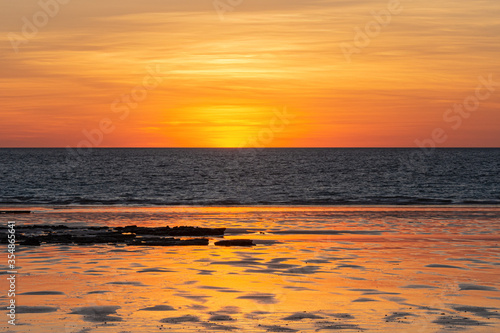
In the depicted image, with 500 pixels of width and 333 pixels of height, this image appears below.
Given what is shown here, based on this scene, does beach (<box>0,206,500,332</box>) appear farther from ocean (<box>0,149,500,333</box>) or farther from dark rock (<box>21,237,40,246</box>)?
dark rock (<box>21,237,40,246</box>)

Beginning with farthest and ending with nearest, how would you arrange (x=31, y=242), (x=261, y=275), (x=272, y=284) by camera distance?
(x=31, y=242), (x=261, y=275), (x=272, y=284)

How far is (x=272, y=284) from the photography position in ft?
57.6

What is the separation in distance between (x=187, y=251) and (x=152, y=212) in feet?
73.4

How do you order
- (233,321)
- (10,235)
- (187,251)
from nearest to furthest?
1. (233,321)
2. (187,251)
3. (10,235)

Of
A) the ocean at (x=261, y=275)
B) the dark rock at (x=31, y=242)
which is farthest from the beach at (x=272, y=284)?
the dark rock at (x=31, y=242)

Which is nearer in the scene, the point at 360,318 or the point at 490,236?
the point at 360,318

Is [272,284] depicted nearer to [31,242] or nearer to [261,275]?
[261,275]

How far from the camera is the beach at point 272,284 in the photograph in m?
13.4

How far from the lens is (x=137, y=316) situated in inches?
546

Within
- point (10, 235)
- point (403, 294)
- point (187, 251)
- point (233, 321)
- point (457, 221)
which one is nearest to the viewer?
point (233, 321)

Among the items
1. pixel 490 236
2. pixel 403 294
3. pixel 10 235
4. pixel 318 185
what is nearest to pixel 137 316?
pixel 403 294

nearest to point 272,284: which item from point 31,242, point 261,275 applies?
point 261,275

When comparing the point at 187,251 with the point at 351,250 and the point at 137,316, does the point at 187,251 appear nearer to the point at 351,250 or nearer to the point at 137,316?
the point at 351,250

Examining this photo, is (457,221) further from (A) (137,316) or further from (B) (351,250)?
(A) (137,316)
